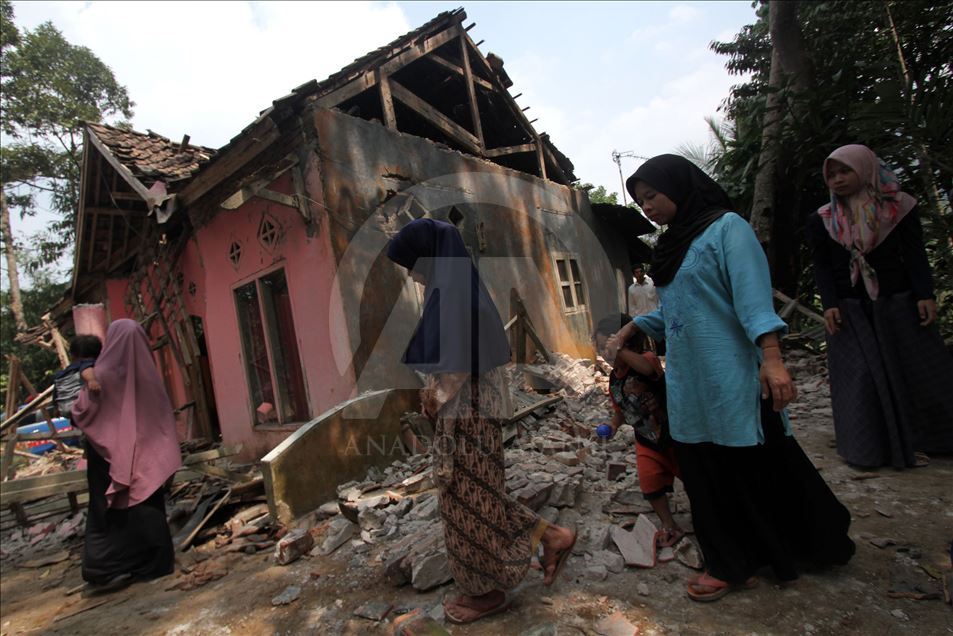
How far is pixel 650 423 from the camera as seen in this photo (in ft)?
7.82

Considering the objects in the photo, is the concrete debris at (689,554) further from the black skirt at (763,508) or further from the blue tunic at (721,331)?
the blue tunic at (721,331)

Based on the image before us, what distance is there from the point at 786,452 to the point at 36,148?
2182cm

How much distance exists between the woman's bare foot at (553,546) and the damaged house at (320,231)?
2.30 metres

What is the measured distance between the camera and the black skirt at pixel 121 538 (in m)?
3.51

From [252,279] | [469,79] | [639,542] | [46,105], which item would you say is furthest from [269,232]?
[46,105]

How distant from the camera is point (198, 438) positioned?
7.18m

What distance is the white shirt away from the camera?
307 inches

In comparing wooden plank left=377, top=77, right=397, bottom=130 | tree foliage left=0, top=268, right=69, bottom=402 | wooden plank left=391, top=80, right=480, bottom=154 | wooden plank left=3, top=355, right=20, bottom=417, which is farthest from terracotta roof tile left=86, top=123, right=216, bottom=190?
tree foliage left=0, top=268, right=69, bottom=402

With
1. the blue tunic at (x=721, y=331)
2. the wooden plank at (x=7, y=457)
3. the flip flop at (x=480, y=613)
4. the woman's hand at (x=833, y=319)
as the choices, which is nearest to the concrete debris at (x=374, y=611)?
the flip flop at (x=480, y=613)

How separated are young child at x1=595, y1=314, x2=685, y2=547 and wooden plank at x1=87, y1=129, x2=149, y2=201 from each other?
527 centimetres

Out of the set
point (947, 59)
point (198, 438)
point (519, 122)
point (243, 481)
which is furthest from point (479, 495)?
point (519, 122)

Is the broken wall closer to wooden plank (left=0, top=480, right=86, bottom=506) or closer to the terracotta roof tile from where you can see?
the terracotta roof tile

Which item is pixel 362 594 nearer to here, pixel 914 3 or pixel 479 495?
pixel 479 495

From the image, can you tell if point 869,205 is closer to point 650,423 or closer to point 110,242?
point 650,423
